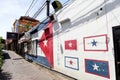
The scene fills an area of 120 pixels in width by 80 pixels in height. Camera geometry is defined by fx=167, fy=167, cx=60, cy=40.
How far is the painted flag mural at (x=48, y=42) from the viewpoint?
10.4m

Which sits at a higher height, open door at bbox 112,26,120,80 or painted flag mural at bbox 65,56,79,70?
open door at bbox 112,26,120,80

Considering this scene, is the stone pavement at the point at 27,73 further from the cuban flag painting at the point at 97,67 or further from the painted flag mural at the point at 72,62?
the cuban flag painting at the point at 97,67

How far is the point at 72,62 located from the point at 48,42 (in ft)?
11.6

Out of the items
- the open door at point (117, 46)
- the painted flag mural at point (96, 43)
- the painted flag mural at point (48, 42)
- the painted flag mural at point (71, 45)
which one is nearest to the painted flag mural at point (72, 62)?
the painted flag mural at point (71, 45)

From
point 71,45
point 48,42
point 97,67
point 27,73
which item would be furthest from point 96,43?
point 27,73

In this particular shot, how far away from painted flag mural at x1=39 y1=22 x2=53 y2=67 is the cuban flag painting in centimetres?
418

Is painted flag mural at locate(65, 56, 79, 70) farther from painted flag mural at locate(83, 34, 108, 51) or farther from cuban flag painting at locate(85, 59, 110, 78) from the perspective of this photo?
painted flag mural at locate(83, 34, 108, 51)

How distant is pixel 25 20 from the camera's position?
112ft

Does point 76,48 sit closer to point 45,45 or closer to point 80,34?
point 80,34

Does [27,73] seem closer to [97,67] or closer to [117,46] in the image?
[97,67]

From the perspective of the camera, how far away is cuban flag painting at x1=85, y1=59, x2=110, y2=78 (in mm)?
5520

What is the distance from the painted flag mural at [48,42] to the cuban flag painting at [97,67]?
418 centimetres

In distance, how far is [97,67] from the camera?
236 inches

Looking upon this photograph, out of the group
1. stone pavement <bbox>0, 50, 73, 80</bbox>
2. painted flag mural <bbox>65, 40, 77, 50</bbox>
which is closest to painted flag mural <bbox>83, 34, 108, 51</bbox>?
painted flag mural <bbox>65, 40, 77, 50</bbox>
